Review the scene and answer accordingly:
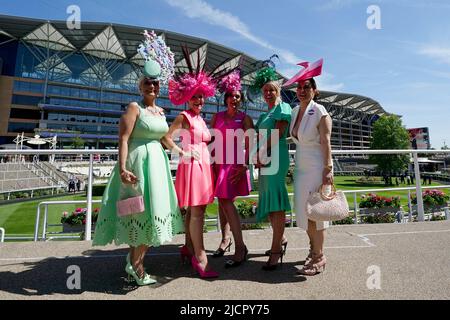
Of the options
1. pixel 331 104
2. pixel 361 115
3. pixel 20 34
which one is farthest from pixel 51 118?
pixel 361 115

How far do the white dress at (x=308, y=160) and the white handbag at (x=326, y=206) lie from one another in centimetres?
14

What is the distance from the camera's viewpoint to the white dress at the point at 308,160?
252cm

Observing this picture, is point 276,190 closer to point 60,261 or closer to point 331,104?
point 60,261

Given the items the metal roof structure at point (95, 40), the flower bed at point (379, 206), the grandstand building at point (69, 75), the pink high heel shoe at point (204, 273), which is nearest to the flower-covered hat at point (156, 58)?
the pink high heel shoe at point (204, 273)

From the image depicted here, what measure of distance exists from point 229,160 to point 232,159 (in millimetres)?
33

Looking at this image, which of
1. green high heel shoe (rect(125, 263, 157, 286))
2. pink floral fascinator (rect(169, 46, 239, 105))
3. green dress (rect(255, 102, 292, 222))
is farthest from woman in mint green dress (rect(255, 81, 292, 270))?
green high heel shoe (rect(125, 263, 157, 286))

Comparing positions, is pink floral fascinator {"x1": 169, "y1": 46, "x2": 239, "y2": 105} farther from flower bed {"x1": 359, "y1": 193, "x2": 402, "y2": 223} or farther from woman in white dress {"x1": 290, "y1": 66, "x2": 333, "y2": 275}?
flower bed {"x1": 359, "y1": 193, "x2": 402, "y2": 223}

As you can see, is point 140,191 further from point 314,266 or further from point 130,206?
point 314,266

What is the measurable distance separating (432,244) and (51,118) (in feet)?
216

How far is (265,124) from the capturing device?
275cm

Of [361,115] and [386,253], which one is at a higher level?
[361,115]

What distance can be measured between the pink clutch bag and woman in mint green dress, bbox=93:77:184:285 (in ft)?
0.29

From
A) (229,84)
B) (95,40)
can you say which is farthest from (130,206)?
(95,40)
